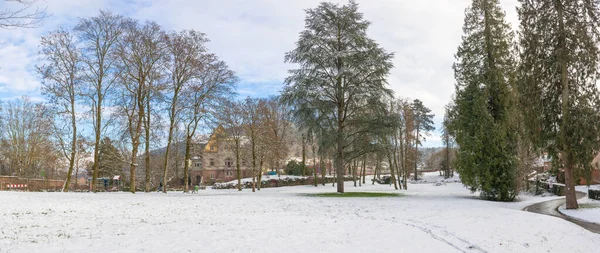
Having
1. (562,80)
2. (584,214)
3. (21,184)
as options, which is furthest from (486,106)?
(21,184)

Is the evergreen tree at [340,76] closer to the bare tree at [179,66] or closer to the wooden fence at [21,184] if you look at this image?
the bare tree at [179,66]

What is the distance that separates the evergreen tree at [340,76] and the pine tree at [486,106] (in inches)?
210

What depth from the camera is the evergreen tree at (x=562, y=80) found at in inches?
738

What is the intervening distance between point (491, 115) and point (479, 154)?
2.78m

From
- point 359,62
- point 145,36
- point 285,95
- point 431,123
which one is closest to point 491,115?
point 359,62

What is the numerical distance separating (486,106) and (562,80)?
5.63 m

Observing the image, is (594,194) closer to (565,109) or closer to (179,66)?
(565,109)

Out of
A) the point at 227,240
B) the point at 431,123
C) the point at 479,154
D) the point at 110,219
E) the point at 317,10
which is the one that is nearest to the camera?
the point at 227,240

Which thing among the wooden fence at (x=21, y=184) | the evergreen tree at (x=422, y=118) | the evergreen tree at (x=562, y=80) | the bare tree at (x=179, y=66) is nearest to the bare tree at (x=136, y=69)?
the bare tree at (x=179, y=66)

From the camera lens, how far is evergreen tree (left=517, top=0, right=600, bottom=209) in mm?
18750

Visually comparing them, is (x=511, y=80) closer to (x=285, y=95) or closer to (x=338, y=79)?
(x=338, y=79)

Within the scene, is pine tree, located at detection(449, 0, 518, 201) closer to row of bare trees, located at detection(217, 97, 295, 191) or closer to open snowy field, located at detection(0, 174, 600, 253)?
open snowy field, located at detection(0, 174, 600, 253)

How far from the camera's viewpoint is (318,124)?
27.4 metres

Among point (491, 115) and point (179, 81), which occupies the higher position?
point (179, 81)
